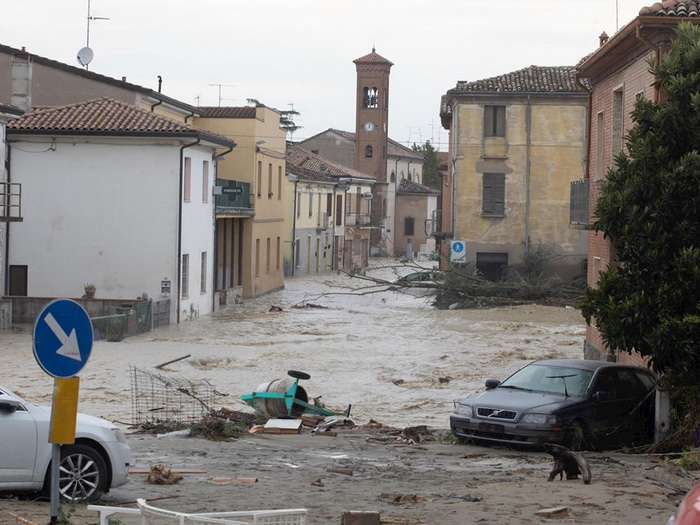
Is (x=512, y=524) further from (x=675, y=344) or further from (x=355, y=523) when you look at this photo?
(x=675, y=344)

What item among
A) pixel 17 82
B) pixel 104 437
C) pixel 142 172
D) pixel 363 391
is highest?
pixel 17 82

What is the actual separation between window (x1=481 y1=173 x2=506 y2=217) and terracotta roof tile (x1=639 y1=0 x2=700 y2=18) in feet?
100

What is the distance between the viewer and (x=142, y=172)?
37188 mm

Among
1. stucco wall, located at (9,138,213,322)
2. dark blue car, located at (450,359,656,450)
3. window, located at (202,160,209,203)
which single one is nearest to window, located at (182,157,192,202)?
stucco wall, located at (9,138,213,322)

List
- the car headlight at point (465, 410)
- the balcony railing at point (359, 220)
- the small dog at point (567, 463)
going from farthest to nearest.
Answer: the balcony railing at point (359, 220), the car headlight at point (465, 410), the small dog at point (567, 463)

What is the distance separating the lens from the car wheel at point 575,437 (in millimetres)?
14719

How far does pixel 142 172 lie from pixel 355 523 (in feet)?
97.9

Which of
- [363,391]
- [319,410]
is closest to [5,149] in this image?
[363,391]

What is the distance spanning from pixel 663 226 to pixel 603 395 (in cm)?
247

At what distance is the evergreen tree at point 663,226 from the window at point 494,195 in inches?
1349

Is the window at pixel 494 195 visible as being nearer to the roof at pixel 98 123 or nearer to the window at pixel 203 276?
the window at pixel 203 276

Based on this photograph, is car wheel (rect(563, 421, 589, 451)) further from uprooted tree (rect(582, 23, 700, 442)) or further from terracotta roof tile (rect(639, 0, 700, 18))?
terracotta roof tile (rect(639, 0, 700, 18))

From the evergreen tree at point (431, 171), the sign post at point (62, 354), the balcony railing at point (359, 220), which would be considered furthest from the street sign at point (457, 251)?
the evergreen tree at point (431, 171)

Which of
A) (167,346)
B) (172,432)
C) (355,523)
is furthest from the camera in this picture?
(167,346)
